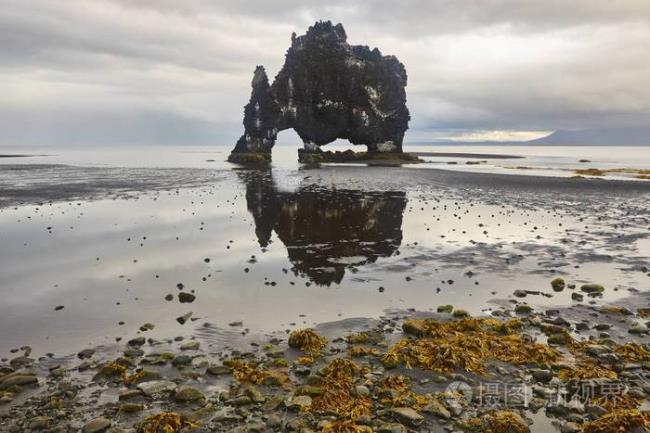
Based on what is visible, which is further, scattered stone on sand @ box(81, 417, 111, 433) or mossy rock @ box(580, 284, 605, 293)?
mossy rock @ box(580, 284, 605, 293)

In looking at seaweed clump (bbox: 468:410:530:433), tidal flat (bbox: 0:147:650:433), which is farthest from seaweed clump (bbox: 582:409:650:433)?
seaweed clump (bbox: 468:410:530:433)

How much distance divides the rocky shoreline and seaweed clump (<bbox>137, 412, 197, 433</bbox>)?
0.02 metres

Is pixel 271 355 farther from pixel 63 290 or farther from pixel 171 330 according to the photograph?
pixel 63 290

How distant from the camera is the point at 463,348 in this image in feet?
38.7

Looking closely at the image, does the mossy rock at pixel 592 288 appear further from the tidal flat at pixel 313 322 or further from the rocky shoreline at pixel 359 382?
the rocky shoreline at pixel 359 382

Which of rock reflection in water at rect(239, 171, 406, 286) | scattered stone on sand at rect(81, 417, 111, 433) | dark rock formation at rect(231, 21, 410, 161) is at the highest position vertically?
dark rock formation at rect(231, 21, 410, 161)

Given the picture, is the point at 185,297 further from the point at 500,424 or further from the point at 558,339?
the point at 558,339

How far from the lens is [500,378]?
10.5 meters

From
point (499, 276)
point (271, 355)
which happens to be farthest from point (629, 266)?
point (271, 355)

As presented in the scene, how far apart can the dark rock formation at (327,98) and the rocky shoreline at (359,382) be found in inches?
5111

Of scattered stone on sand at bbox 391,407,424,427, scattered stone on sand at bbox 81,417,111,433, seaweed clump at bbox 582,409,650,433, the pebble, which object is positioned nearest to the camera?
seaweed clump at bbox 582,409,650,433

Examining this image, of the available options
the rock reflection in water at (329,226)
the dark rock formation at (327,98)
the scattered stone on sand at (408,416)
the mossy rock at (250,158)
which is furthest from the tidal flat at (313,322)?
the dark rock formation at (327,98)

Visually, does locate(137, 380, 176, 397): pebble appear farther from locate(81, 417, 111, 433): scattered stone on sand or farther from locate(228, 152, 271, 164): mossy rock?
locate(228, 152, 271, 164): mossy rock

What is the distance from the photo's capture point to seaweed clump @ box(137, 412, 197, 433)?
841 cm
